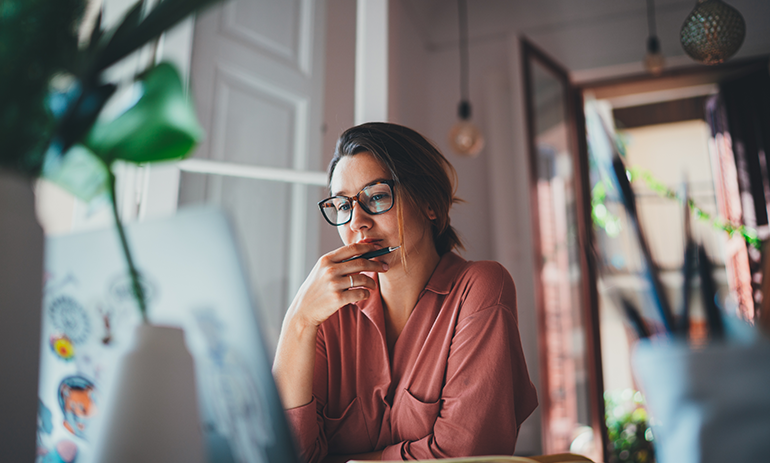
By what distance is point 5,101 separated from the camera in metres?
0.35

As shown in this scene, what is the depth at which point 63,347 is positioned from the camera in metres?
0.40

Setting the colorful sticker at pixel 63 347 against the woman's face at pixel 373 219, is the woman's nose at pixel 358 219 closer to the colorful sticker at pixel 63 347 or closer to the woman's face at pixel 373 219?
the woman's face at pixel 373 219

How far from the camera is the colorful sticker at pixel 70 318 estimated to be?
1.26 ft


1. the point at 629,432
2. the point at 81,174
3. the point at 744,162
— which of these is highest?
the point at 744,162

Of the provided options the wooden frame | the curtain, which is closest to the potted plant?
the wooden frame

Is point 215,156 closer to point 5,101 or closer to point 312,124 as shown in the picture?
point 312,124

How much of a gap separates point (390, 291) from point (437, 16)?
131 inches

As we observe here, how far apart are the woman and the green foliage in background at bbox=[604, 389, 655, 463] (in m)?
2.36

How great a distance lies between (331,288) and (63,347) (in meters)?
0.53

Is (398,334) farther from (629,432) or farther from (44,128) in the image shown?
(629,432)

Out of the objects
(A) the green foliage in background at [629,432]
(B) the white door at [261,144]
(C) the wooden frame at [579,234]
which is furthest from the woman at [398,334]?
(A) the green foliage in background at [629,432]

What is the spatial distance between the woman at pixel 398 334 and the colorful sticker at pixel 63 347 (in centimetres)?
52

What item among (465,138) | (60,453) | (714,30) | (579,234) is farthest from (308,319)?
(579,234)

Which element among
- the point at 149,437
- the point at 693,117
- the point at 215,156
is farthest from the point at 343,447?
the point at 693,117
